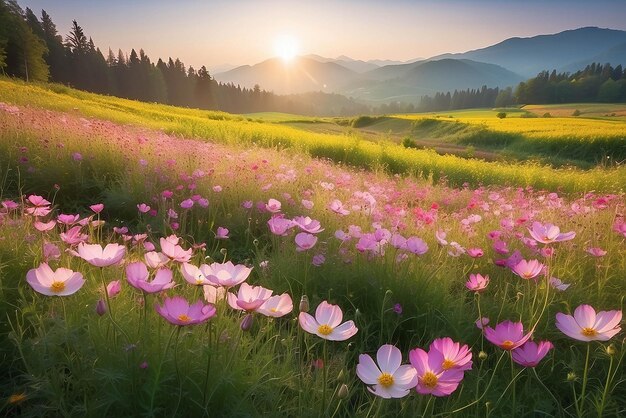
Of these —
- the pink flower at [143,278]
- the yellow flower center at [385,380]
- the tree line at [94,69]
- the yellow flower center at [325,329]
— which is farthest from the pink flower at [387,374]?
the tree line at [94,69]

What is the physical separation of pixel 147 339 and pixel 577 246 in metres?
2.99

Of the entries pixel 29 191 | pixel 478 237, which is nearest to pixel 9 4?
pixel 29 191

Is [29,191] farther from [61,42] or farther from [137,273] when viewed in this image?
[61,42]

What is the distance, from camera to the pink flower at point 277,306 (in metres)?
1.15

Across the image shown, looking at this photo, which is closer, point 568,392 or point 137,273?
point 137,273

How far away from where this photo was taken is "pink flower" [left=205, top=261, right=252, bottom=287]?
102 centimetres

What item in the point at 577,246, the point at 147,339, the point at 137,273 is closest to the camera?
the point at 137,273

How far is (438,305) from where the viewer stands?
80.7 inches

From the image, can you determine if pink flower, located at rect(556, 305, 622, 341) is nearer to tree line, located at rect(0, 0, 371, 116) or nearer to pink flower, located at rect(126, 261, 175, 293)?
pink flower, located at rect(126, 261, 175, 293)

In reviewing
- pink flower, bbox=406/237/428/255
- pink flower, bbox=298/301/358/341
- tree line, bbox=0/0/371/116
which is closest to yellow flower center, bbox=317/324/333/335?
pink flower, bbox=298/301/358/341

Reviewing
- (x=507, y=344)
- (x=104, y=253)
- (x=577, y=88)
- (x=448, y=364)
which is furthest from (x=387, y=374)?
(x=577, y=88)

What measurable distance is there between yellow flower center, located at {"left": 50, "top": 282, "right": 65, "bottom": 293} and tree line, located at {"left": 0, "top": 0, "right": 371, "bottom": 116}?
124 feet

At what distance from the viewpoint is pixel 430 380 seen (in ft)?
2.98

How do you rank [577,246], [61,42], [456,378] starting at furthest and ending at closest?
[61,42]
[577,246]
[456,378]
